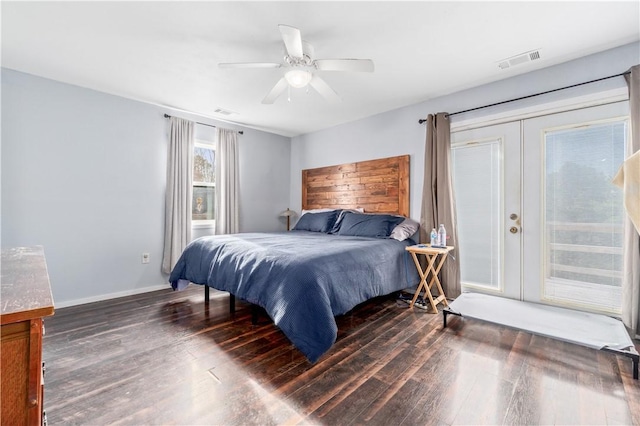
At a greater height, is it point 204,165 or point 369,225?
point 204,165

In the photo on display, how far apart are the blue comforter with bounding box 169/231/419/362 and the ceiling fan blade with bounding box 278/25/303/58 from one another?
1.49 m

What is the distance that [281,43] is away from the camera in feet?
7.57

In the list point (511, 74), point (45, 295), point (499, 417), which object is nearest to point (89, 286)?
point (45, 295)

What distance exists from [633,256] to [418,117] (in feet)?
7.76

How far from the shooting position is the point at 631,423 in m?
1.38

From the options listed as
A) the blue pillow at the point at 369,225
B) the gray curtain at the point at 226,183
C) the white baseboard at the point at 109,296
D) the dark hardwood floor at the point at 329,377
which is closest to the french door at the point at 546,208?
the dark hardwood floor at the point at 329,377

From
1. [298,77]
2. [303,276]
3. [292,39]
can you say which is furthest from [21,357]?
[298,77]

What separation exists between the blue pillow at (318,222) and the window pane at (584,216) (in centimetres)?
240

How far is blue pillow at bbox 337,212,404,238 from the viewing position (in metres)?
3.35

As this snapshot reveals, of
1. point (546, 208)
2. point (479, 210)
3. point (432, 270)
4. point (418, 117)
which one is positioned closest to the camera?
point (546, 208)

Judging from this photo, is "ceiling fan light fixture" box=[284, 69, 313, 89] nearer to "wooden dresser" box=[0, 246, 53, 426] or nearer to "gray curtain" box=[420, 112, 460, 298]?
"gray curtain" box=[420, 112, 460, 298]

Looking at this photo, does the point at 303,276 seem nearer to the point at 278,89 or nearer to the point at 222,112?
the point at 278,89

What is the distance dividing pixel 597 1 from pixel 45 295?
3.16 m

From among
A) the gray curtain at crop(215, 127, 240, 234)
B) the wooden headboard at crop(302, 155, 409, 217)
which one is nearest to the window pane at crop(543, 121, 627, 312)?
the wooden headboard at crop(302, 155, 409, 217)
